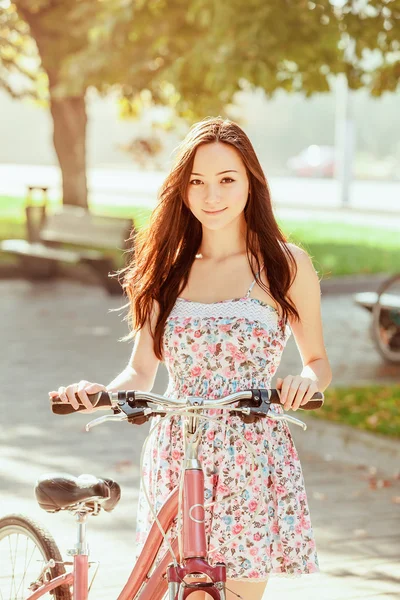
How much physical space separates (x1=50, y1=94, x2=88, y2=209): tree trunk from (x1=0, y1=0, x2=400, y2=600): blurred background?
0.08 feet

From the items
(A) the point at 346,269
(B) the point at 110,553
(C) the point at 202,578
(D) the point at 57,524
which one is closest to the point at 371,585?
(B) the point at 110,553

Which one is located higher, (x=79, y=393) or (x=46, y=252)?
(x=46, y=252)

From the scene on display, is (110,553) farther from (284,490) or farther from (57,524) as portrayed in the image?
(284,490)

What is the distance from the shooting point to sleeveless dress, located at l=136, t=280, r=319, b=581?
3068 mm

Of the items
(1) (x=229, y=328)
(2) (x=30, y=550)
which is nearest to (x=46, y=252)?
(2) (x=30, y=550)

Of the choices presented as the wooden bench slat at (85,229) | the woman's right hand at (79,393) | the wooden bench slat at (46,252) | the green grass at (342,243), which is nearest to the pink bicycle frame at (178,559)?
the woman's right hand at (79,393)

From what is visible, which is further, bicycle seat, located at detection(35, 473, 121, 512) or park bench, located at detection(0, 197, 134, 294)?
park bench, located at detection(0, 197, 134, 294)

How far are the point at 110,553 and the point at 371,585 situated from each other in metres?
1.17

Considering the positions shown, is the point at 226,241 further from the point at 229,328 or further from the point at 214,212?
the point at 229,328

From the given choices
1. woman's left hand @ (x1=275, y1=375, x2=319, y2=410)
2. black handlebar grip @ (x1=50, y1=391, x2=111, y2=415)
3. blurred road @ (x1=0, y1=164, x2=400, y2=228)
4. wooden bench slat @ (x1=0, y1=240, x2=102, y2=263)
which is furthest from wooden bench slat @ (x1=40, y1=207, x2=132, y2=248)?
woman's left hand @ (x1=275, y1=375, x2=319, y2=410)

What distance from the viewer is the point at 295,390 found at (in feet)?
8.96

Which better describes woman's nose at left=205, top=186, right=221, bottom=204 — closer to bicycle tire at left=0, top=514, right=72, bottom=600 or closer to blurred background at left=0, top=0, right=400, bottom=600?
blurred background at left=0, top=0, right=400, bottom=600

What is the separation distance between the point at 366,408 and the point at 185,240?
4940 mm

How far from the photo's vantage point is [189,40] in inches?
493
